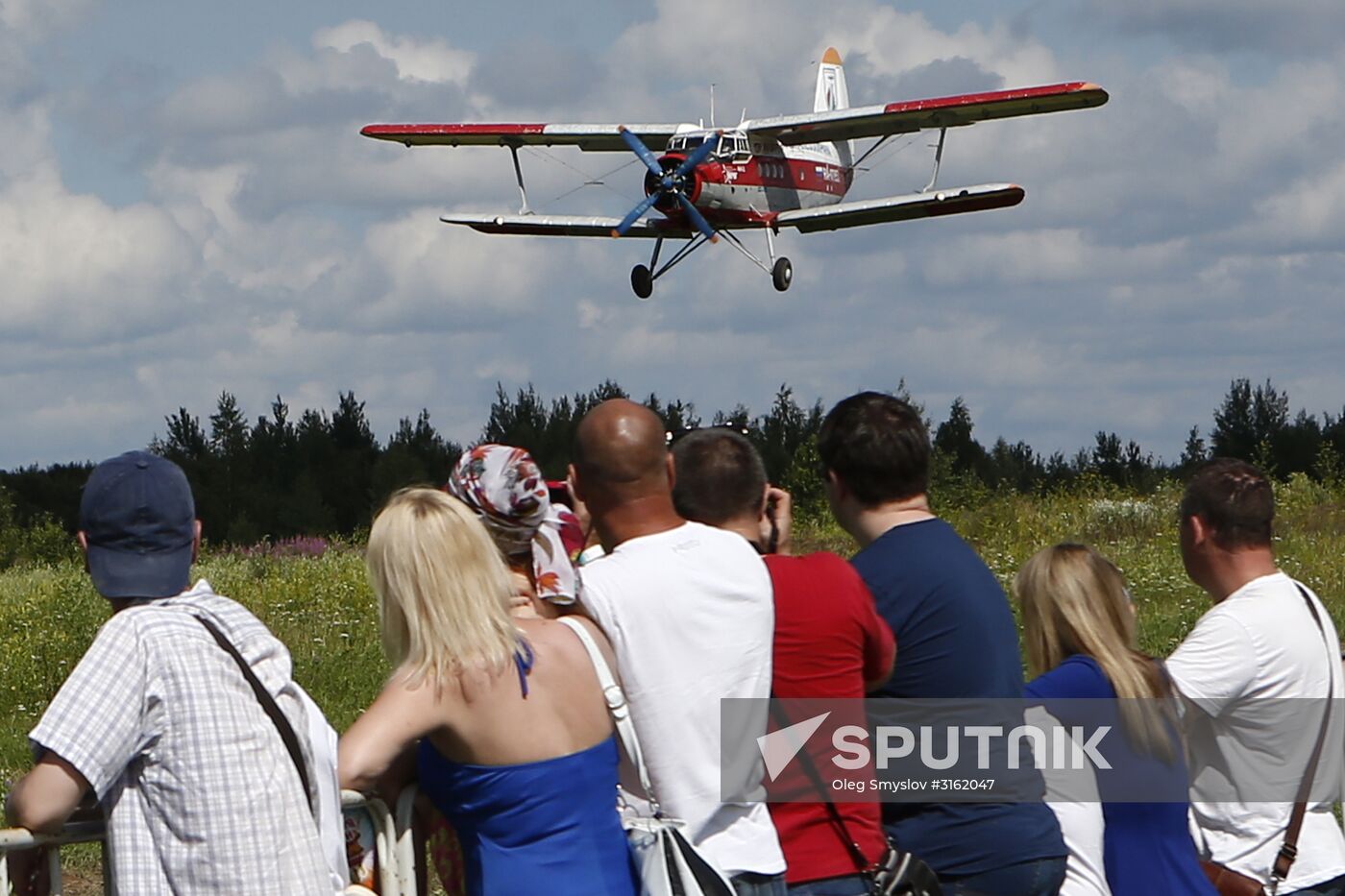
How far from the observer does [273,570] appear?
847 inches

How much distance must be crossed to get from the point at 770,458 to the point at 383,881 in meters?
48.7

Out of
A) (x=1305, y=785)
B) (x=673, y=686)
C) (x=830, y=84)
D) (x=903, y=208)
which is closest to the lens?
(x=673, y=686)

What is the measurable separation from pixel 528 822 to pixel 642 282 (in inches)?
1414

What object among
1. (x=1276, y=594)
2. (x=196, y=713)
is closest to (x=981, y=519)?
(x=1276, y=594)

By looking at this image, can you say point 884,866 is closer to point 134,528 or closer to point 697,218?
point 134,528

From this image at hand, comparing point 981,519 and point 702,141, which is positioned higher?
point 702,141

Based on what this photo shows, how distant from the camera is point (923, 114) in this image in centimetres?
3703

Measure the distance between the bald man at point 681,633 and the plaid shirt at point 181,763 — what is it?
858 mm

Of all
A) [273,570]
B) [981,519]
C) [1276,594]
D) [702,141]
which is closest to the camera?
[1276,594]

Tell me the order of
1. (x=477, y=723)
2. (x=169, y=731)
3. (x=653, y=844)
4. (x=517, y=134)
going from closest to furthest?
(x=169, y=731) → (x=477, y=723) → (x=653, y=844) → (x=517, y=134)

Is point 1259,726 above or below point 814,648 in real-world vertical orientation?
below

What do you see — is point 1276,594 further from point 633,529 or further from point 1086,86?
point 1086,86

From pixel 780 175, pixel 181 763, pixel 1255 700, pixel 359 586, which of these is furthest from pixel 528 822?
pixel 780 175

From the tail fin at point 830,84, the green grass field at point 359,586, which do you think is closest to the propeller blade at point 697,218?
the green grass field at point 359,586
